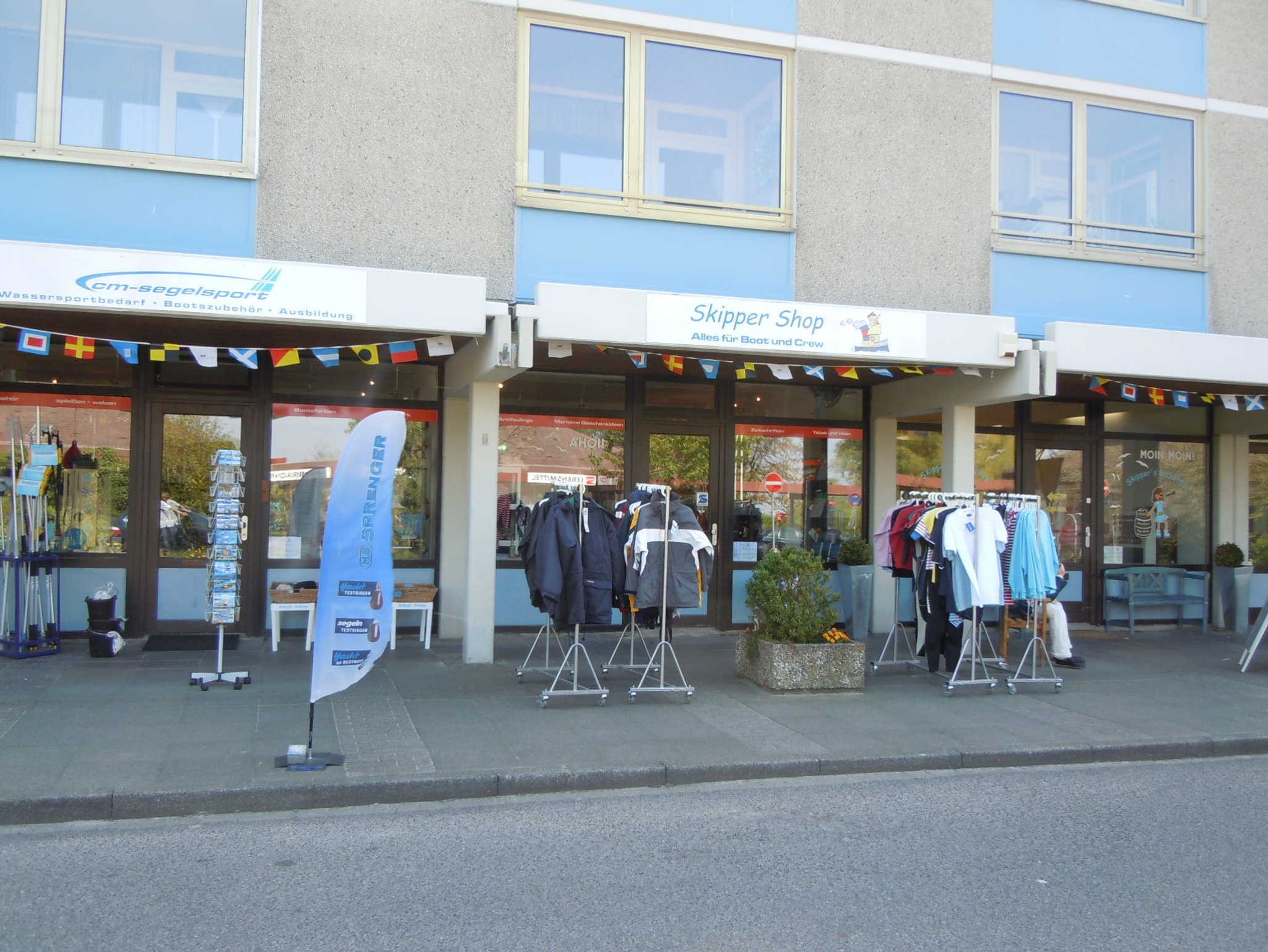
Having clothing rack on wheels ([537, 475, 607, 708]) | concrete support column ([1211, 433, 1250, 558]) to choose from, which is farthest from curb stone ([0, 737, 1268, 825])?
concrete support column ([1211, 433, 1250, 558])

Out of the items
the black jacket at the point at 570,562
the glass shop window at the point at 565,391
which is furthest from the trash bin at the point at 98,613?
the glass shop window at the point at 565,391

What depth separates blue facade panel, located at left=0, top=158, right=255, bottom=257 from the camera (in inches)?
344

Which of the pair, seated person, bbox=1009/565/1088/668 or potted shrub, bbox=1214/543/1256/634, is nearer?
seated person, bbox=1009/565/1088/668

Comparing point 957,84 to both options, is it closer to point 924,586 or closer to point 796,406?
point 796,406

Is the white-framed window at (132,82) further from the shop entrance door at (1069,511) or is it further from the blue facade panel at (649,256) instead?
the shop entrance door at (1069,511)

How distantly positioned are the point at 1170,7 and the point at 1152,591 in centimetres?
708

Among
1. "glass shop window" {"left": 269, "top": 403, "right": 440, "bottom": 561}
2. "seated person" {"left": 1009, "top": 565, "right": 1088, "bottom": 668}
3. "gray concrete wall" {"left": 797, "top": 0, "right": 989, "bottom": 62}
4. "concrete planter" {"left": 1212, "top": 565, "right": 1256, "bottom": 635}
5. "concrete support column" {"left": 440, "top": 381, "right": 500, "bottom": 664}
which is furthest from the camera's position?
"concrete planter" {"left": 1212, "top": 565, "right": 1256, "bottom": 635}

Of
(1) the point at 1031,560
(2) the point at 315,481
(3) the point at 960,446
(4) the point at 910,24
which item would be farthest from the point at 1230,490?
(2) the point at 315,481

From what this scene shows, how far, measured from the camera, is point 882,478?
12.8m

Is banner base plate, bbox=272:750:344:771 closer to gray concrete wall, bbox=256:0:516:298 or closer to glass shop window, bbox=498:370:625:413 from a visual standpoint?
gray concrete wall, bbox=256:0:516:298

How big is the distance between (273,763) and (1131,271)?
1035 cm

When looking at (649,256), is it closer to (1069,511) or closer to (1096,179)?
(1096,179)

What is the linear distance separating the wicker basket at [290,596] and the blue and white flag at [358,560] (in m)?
4.28

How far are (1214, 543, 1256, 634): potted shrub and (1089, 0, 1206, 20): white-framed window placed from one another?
6.55 meters
